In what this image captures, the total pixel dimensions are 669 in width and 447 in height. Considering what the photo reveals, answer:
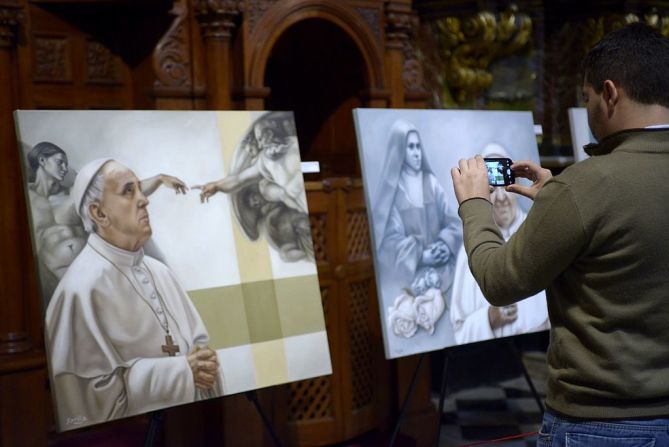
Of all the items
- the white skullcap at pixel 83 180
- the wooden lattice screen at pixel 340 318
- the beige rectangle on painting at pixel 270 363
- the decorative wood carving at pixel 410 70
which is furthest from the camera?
the decorative wood carving at pixel 410 70

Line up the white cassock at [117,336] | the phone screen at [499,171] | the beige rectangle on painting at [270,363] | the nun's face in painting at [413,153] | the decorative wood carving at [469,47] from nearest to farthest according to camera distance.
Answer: the phone screen at [499,171]
the white cassock at [117,336]
the beige rectangle on painting at [270,363]
the nun's face in painting at [413,153]
the decorative wood carving at [469,47]

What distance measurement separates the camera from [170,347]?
9.55 ft

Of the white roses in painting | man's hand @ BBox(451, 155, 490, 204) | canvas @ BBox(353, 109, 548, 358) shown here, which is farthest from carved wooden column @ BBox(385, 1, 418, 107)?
man's hand @ BBox(451, 155, 490, 204)

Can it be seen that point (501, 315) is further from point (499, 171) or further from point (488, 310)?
point (499, 171)

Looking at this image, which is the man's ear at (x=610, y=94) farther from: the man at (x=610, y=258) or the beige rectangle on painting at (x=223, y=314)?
the beige rectangle on painting at (x=223, y=314)

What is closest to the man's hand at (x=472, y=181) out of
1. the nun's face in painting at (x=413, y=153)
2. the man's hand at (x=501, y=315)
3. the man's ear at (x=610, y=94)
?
the man's ear at (x=610, y=94)

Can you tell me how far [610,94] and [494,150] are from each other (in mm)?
2077

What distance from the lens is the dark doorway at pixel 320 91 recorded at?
488cm

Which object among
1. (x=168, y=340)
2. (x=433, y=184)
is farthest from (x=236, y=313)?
(x=433, y=184)

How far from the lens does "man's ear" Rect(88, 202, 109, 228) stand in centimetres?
284

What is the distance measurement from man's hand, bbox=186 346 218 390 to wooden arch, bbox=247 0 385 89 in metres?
1.44

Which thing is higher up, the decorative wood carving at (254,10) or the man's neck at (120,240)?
the decorative wood carving at (254,10)

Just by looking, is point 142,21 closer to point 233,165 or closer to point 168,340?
point 233,165

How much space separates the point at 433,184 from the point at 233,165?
0.92 m
